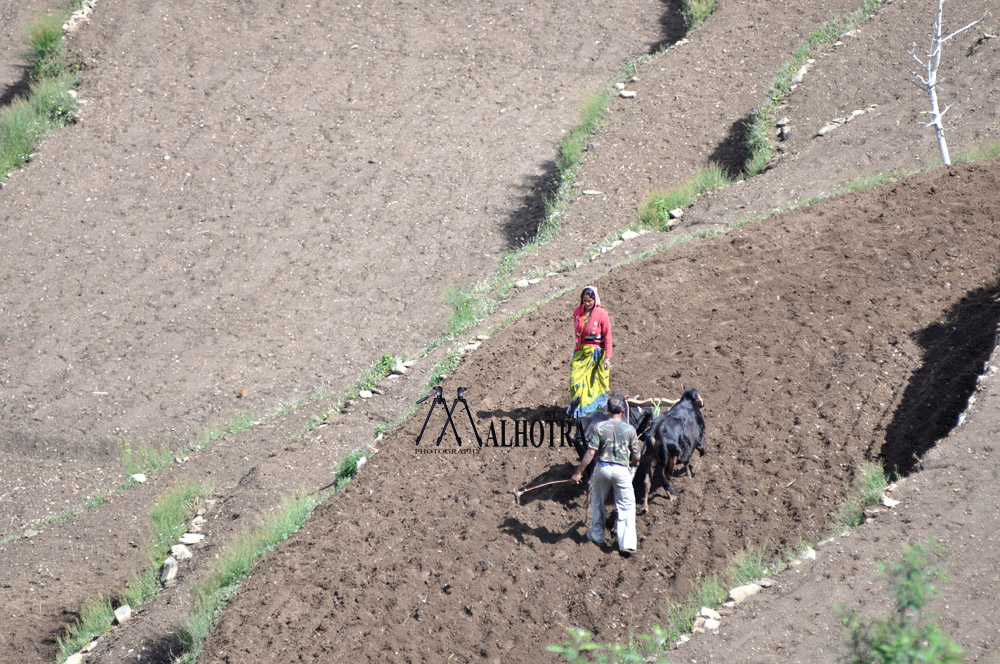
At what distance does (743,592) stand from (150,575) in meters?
5.94

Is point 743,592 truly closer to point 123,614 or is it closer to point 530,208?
point 123,614

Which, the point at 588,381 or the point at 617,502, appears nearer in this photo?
the point at 617,502

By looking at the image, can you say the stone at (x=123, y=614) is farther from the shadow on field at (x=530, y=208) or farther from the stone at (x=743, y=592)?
the shadow on field at (x=530, y=208)

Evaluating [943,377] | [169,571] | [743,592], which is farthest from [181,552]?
[943,377]

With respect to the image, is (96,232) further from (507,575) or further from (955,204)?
(955,204)

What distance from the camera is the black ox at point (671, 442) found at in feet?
25.1

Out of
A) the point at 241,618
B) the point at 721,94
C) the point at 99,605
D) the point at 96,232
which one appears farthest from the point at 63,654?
the point at 721,94

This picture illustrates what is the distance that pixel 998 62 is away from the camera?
48.0 ft

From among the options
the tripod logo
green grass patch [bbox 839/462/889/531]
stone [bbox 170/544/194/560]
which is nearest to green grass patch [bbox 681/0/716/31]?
the tripod logo

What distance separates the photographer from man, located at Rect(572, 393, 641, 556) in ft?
23.5

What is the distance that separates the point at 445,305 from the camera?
1442cm

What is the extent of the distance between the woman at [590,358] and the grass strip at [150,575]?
14.7 ft

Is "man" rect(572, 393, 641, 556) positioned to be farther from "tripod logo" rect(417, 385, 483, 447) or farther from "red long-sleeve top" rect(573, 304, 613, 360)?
"tripod logo" rect(417, 385, 483, 447)

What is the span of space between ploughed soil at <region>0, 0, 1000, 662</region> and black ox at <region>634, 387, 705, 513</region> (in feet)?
0.78
